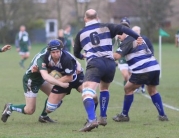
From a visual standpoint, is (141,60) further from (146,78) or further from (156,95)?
(156,95)

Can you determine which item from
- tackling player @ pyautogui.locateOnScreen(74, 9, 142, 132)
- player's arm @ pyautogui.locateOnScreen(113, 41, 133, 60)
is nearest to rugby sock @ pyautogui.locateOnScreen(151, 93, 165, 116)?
player's arm @ pyautogui.locateOnScreen(113, 41, 133, 60)

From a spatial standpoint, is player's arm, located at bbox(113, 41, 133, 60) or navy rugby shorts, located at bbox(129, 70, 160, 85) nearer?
player's arm, located at bbox(113, 41, 133, 60)

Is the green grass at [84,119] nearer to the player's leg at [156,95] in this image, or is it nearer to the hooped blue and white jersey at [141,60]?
the player's leg at [156,95]

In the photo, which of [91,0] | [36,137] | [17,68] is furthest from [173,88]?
[91,0]

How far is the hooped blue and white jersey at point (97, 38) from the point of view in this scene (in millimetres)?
9094

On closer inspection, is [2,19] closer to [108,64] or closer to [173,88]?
[173,88]

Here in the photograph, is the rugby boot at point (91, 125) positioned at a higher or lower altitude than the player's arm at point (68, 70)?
lower

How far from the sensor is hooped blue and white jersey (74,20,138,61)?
9.09 metres

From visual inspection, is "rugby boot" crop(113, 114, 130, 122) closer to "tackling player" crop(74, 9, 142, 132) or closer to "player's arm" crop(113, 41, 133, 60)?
"player's arm" crop(113, 41, 133, 60)

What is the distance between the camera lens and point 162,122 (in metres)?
10.2

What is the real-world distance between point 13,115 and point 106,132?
3.36 metres

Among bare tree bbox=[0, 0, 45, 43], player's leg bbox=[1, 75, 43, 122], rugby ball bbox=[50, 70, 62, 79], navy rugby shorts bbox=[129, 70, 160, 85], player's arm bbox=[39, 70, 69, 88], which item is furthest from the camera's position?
bare tree bbox=[0, 0, 45, 43]

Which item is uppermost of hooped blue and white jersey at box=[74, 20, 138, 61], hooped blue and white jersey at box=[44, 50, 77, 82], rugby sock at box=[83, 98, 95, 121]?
hooped blue and white jersey at box=[74, 20, 138, 61]

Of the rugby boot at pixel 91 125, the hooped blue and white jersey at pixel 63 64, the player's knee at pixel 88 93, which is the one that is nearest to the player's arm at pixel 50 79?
the hooped blue and white jersey at pixel 63 64
